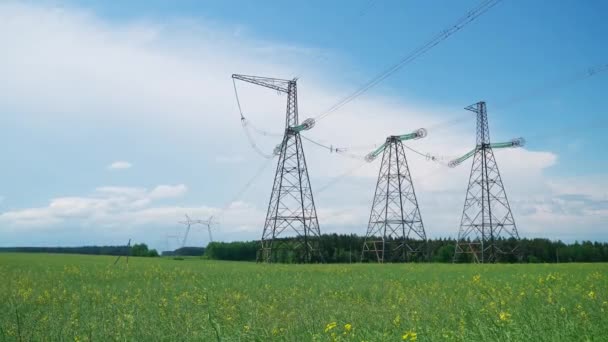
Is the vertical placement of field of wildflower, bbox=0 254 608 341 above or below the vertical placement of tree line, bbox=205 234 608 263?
below

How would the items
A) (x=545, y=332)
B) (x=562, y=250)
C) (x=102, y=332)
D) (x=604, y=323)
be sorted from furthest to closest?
(x=562, y=250)
(x=102, y=332)
(x=604, y=323)
(x=545, y=332)

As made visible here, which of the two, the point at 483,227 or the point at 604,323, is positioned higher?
the point at 483,227

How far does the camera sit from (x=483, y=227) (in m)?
55.8

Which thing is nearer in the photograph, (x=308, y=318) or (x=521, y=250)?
(x=308, y=318)

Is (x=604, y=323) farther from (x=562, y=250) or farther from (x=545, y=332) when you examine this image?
(x=562, y=250)

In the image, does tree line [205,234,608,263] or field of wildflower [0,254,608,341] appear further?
tree line [205,234,608,263]

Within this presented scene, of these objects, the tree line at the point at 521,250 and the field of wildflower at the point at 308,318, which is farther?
the tree line at the point at 521,250

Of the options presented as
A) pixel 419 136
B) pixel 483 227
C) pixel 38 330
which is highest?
pixel 419 136

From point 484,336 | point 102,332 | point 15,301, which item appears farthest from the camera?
point 15,301

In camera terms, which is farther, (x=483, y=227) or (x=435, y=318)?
(x=483, y=227)

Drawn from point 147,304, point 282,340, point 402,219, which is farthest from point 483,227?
point 282,340

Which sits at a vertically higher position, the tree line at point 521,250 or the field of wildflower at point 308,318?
the tree line at point 521,250

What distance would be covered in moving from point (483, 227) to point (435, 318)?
163ft

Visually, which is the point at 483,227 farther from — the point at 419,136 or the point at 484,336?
the point at 484,336
